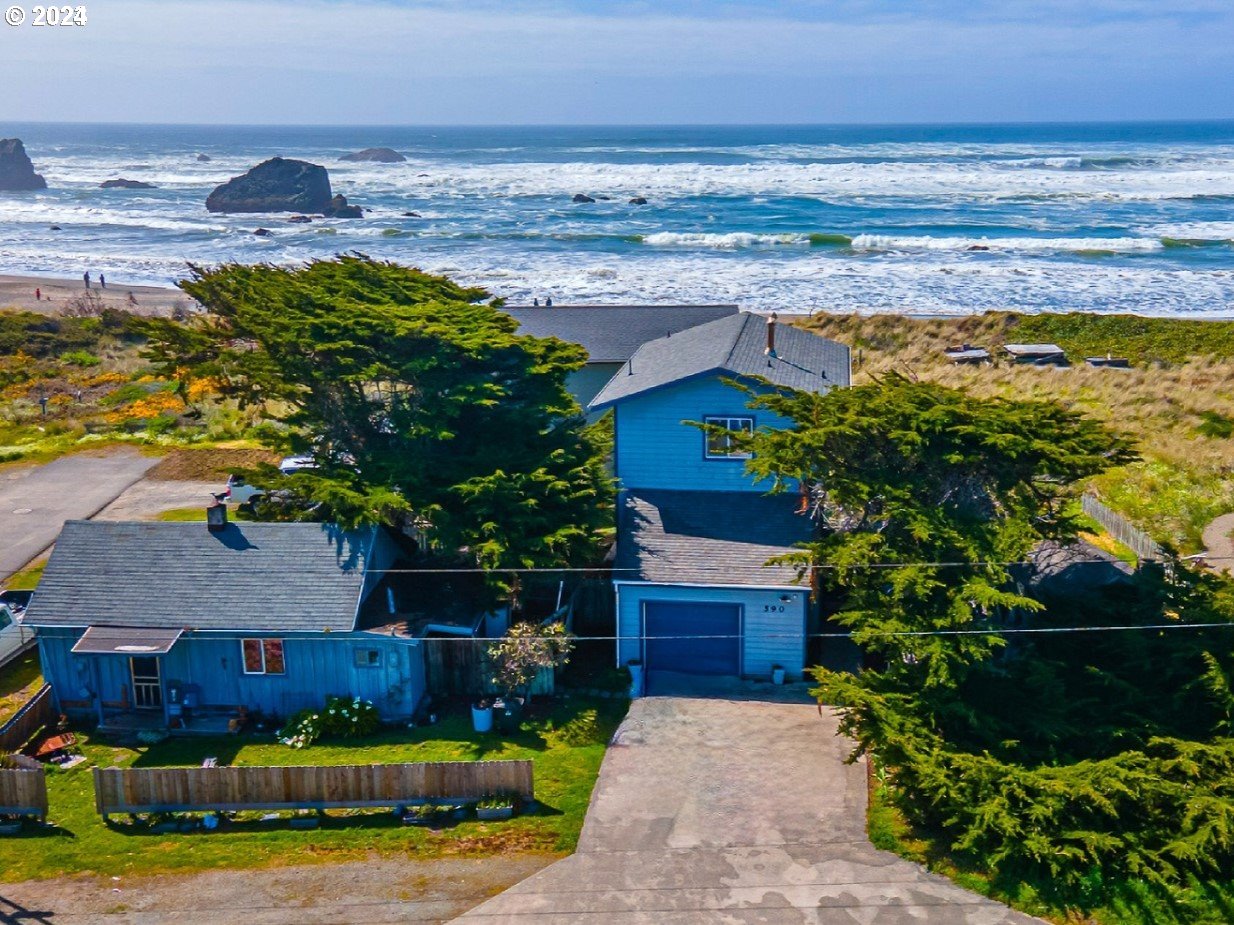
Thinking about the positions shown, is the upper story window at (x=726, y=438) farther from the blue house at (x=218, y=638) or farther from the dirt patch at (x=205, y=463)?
the dirt patch at (x=205, y=463)

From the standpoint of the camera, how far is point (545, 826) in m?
16.8

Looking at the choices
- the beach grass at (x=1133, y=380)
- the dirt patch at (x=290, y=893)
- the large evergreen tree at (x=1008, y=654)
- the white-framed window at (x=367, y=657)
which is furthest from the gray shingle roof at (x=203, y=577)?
the beach grass at (x=1133, y=380)

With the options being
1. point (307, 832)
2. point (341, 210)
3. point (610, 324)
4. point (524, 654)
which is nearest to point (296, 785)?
point (307, 832)

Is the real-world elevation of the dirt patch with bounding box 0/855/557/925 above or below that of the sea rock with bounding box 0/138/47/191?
below

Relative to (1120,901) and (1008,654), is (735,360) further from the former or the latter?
(1120,901)

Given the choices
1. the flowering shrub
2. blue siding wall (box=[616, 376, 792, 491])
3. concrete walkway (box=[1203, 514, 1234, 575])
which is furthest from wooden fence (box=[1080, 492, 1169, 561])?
the flowering shrub

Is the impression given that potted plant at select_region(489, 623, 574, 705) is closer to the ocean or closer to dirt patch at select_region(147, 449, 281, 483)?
dirt patch at select_region(147, 449, 281, 483)

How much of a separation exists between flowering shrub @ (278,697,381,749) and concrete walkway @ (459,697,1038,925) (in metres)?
4.45

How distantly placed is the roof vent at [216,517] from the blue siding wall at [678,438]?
8.33 metres

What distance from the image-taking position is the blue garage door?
21.7m

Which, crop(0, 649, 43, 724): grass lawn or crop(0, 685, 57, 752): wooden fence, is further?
crop(0, 649, 43, 724): grass lawn

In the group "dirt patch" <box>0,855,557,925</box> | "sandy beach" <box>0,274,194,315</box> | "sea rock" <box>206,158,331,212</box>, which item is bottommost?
"dirt patch" <box>0,855,557,925</box>

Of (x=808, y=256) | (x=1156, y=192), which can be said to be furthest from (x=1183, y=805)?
(x=1156, y=192)

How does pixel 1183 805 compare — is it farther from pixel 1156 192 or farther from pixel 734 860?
pixel 1156 192
